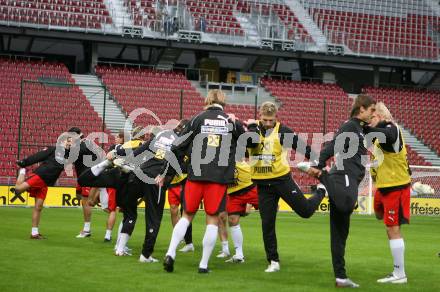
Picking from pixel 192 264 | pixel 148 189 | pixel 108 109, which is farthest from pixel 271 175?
pixel 108 109

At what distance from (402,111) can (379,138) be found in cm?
2704

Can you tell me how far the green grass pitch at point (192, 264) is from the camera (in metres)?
9.12

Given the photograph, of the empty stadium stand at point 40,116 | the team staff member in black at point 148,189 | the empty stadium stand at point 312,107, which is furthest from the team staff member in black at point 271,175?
the empty stadium stand at point 312,107

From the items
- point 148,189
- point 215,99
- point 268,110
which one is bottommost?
point 148,189

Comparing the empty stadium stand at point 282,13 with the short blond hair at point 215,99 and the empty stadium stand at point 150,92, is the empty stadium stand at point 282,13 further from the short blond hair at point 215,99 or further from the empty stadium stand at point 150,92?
the short blond hair at point 215,99

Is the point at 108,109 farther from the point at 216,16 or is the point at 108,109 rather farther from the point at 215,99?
the point at 215,99

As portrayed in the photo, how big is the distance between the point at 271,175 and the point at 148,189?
1.87 meters

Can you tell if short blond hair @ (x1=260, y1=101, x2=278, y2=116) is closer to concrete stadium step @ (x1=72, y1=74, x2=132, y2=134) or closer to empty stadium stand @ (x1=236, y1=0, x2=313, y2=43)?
concrete stadium step @ (x1=72, y1=74, x2=132, y2=134)

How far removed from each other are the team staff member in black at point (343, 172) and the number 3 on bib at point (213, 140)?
1348 millimetres

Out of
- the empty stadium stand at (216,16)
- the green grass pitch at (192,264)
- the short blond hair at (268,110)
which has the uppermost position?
the empty stadium stand at (216,16)

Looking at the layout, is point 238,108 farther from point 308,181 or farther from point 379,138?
point 379,138

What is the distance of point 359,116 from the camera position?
9.41 metres

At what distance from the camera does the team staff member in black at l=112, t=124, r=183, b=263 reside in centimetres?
1126

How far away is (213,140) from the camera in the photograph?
33.6 feet
